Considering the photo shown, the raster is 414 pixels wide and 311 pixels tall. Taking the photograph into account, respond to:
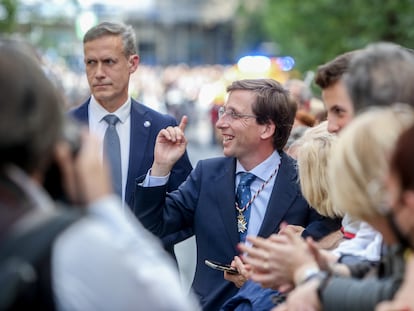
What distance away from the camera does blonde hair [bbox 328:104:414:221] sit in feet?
9.29

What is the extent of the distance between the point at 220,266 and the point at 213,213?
0.39m

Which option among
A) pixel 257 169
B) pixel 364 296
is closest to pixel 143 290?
pixel 364 296

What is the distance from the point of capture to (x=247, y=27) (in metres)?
92.9

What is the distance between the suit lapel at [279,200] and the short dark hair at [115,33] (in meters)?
1.74

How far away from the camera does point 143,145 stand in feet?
19.7

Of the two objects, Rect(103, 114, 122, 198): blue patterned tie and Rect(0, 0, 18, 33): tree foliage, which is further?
Rect(0, 0, 18, 33): tree foliage

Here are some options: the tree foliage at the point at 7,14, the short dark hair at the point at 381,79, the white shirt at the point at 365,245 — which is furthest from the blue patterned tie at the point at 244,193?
the tree foliage at the point at 7,14

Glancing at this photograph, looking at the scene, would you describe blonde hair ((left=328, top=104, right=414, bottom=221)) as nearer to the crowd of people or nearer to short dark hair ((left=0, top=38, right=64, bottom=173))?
the crowd of people

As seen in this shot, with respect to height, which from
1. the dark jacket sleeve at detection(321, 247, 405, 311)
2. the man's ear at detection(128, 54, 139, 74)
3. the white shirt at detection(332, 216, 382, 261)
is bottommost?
the man's ear at detection(128, 54, 139, 74)

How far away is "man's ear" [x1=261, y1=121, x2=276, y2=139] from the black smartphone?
30.4 inches

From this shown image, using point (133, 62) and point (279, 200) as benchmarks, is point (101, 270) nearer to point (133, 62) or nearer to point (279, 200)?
point (279, 200)

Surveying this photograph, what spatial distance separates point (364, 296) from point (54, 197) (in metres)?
0.96

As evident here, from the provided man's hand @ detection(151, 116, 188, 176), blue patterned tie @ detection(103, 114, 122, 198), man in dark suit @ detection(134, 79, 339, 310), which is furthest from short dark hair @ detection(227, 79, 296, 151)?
blue patterned tie @ detection(103, 114, 122, 198)

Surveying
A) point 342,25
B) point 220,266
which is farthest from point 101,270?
point 342,25
